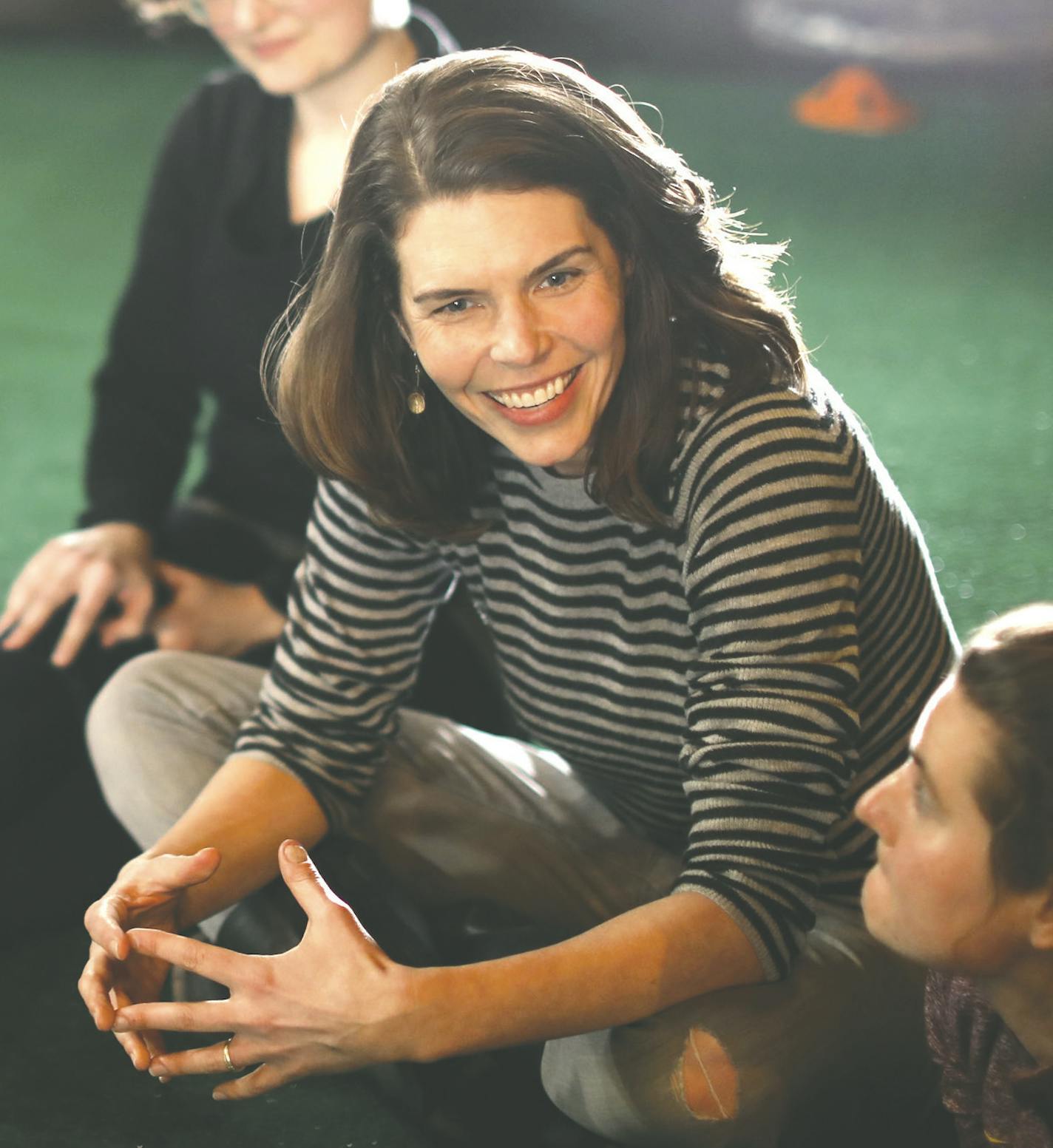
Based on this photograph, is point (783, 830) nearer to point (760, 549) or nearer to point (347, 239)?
point (760, 549)

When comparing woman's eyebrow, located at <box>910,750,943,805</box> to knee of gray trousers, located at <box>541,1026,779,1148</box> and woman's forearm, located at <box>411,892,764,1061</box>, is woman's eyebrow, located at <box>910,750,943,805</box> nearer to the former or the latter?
woman's forearm, located at <box>411,892,764,1061</box>

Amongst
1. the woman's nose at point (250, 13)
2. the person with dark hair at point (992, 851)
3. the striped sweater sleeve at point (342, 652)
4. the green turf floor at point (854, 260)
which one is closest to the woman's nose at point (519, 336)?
the striped sweater sleeve at point (342, 652)

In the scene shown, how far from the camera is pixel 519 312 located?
1061mm

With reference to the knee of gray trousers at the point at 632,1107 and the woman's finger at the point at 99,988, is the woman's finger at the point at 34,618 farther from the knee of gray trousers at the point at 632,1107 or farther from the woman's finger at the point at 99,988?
the knee of gray trousers at the point at 632,1107

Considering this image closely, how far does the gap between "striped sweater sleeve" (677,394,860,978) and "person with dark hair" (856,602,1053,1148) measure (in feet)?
0.32

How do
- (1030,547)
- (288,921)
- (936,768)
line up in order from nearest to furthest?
(936,768) → (288,921) → (1030,547)

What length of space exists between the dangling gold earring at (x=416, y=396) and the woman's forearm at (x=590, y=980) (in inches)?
17.6

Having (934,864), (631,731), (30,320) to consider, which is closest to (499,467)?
(631,731)

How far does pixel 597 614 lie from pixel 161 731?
459 mm

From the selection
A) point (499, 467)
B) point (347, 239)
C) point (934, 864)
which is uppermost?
point (347, 239)

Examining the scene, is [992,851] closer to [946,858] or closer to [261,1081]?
[946,858]

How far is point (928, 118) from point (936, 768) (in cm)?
367

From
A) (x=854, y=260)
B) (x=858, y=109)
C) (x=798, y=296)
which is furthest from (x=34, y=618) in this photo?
(x=858, y=109)

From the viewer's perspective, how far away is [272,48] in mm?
1625
